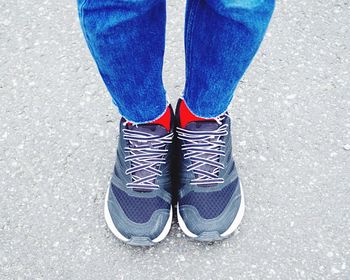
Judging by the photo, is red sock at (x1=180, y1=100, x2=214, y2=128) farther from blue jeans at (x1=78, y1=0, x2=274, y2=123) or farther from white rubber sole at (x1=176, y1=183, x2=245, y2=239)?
white rubber sole at (x1=176, y1=183, x2=245, y2=239)

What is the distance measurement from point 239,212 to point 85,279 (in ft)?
1.39

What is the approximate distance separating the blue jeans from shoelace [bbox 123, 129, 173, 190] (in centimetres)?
9

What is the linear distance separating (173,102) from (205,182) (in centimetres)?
37

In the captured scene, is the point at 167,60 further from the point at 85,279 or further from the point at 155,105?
the point at 85,279

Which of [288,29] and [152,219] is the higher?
[288,29]

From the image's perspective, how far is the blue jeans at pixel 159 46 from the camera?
78 centimetres

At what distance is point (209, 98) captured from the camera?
3.27ft

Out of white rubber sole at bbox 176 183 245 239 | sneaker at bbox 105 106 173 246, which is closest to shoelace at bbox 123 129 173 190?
sneaker at bbox 105 106 173 246

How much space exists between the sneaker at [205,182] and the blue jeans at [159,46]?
0.34 ft

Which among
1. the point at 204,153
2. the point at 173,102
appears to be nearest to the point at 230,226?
the point at 204,153

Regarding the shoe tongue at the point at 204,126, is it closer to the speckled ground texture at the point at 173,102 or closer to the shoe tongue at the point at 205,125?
the shoe tongue at the point at 205,125

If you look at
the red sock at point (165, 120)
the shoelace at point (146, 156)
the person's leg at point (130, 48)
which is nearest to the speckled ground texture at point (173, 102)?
the shoelace at point (146, 156)

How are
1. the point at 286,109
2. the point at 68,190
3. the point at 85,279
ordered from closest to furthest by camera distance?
the point at 85,279 → the point at 68,190 → the point at 286,109

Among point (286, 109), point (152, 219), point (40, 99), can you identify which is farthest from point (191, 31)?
point (40, 99)
